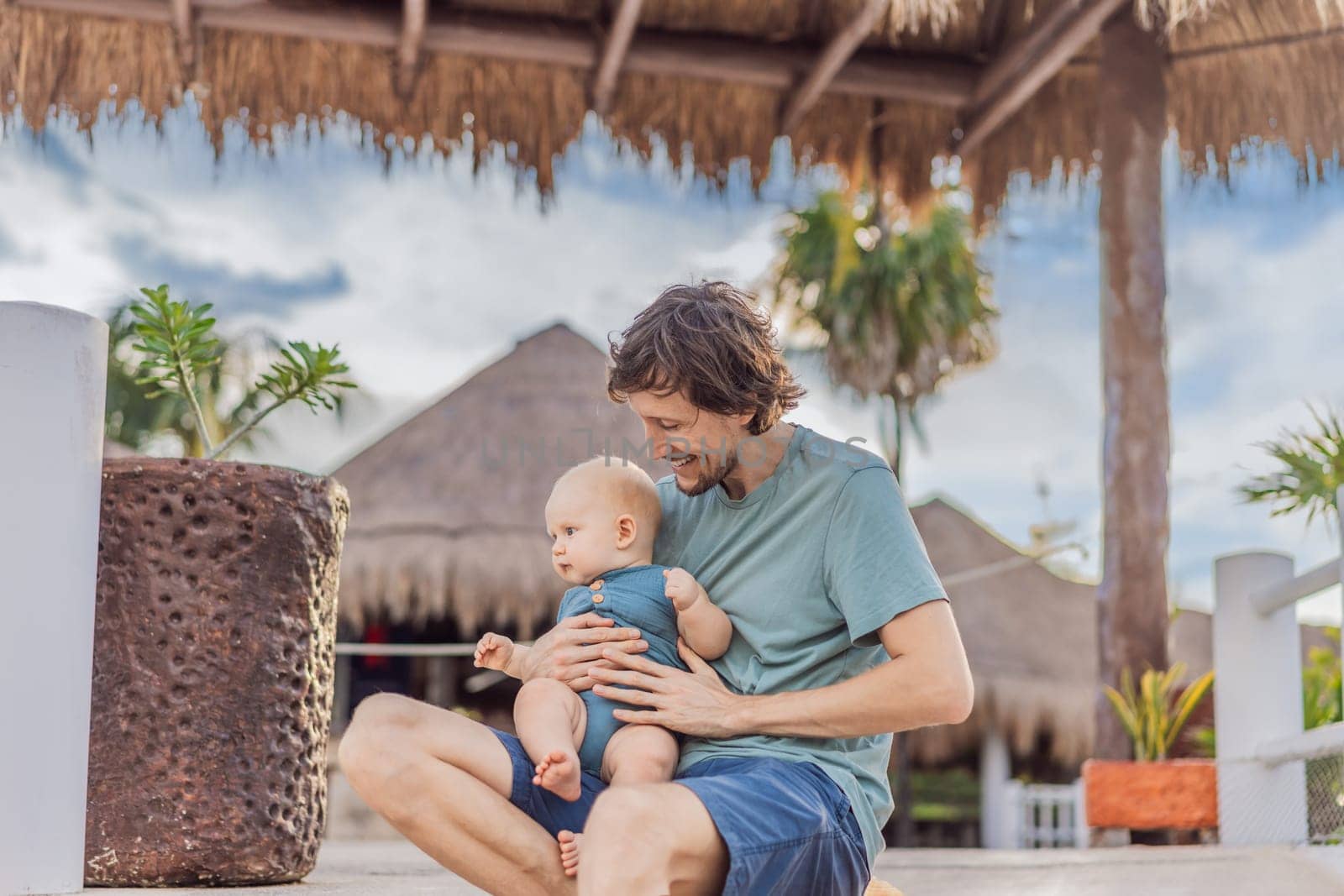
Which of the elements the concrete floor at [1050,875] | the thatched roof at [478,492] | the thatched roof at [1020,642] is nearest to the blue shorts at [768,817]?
the concrete floor at [1050,875]

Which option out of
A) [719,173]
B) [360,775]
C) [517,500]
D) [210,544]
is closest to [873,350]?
[517,500]

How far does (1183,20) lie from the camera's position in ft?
19.4

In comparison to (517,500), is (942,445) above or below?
above

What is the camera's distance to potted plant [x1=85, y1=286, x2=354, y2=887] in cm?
274

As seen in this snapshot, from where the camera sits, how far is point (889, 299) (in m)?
14.4

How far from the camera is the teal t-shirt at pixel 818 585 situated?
186 centimetres

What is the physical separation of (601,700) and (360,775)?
34 centimetres

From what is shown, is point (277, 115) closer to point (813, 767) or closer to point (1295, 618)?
point (1295, 618)

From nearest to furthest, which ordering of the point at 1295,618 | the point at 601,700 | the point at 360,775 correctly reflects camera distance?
1. the point at 360,775
2. the point at 601,700
3. the point at 1295,618

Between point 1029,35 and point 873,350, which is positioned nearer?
point 1029,35

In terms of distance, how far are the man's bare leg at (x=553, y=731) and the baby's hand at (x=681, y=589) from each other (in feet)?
0.63

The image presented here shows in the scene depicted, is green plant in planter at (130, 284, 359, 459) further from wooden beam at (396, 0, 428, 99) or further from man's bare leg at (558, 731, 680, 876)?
wooden beam at (396, 0, 428, 99)

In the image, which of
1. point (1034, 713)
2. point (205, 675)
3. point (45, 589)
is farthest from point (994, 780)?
point (45, 589)

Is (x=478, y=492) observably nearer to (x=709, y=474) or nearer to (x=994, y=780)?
(x=994, y=780)
